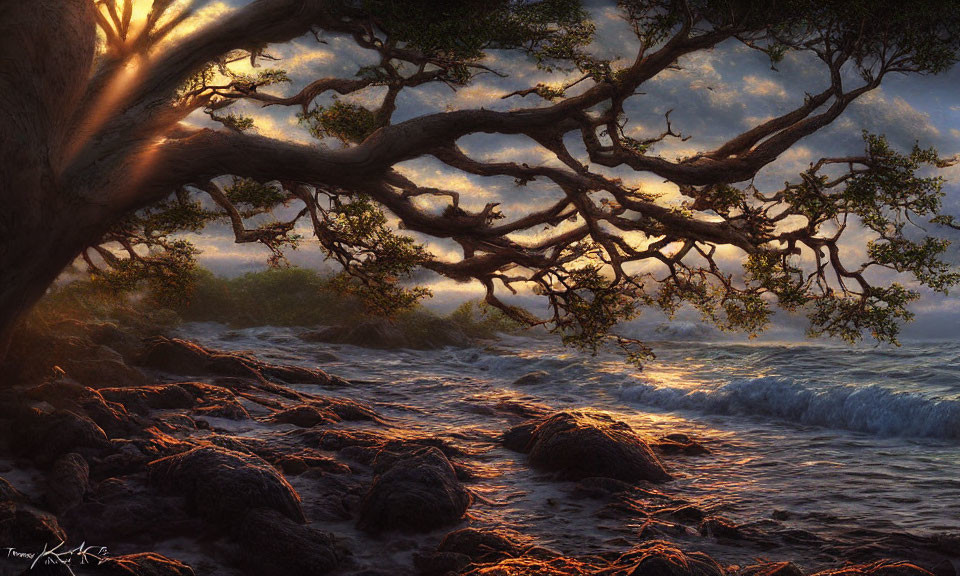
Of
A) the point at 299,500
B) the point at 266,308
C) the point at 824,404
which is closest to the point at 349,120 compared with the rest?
the point at 299,500

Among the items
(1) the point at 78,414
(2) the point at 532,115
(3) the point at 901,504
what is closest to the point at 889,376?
(3) the point at 901,504

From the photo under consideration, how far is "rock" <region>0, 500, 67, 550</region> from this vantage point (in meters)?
Result: 6.87

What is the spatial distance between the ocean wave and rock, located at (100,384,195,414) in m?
15.8

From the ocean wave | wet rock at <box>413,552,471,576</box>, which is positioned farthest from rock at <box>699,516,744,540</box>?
the ocean wave

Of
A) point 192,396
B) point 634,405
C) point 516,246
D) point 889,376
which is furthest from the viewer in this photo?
point 889,376

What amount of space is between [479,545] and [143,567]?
12.0ft

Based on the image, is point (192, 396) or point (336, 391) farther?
point (336, 391)

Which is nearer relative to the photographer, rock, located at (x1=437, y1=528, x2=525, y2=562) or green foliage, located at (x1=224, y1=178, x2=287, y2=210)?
rock, located at (x1=437, y1=528, x2=525, y2=562)

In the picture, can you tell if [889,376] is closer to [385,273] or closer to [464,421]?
[464,421]

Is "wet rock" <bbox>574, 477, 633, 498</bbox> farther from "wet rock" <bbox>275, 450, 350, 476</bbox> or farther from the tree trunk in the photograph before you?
the tree trunk

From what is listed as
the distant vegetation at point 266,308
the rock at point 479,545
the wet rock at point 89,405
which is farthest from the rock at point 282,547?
the distant vegetation at point 266,308

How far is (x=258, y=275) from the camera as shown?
154 ft

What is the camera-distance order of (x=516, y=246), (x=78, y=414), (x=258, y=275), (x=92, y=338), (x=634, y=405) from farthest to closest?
(x=258, y=275)
(x=634, y=405)
(x=92, y=338)
(x=516, y=246)
(x=78, y=414)

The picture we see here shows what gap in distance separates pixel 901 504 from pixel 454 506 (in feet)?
25.6
